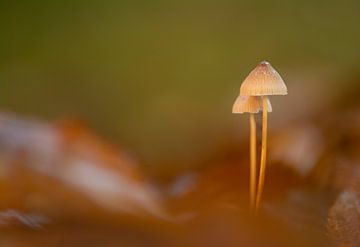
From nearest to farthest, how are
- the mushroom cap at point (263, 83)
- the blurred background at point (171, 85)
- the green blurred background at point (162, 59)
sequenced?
1. the mushroom cap at point (263, 83)
2. the blurred background at point (171, 85)
3. the green blurred background at point (162, 59)

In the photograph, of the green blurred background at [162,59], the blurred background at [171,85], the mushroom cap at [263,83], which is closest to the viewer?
the mushroom cap at [263,83]

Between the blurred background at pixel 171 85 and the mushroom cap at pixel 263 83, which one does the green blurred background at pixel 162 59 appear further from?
the mushroom cap at pixel 263 83

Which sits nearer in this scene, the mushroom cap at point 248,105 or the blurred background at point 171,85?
the mushroom cap at point 248,105

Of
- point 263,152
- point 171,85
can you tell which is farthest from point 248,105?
point 171,85

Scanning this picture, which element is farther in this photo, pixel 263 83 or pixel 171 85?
pixel 171 85

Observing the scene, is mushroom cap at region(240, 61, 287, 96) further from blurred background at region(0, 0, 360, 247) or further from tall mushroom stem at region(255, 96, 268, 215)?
blurred background at region(0, 0, 360, 247)

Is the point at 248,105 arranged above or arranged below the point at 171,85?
below

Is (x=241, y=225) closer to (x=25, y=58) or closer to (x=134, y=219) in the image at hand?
(x=134, y=219)

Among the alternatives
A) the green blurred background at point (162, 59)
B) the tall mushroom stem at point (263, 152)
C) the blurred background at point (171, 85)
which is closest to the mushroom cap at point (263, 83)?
the tall mushroom stem at point (263, 152)

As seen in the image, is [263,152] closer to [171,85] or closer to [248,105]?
[248,105]

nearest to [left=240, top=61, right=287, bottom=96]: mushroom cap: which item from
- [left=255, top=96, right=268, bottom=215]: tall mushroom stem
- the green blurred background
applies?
[left=255, top=96, right=268, bottom=215]: tall mushroom stem

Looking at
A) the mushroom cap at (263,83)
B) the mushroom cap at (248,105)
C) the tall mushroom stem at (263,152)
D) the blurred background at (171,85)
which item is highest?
the blurred background at (171,85)
